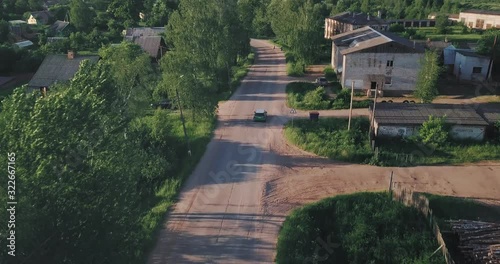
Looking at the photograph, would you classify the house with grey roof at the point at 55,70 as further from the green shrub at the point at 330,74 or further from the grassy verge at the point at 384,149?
the grassy verge at the point at 384,149

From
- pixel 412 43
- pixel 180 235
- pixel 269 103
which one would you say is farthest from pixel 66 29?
pixel 180 235

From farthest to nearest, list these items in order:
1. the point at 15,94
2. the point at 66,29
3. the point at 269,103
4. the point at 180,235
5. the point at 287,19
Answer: the point at 66,29, the point at 287,19, the point at 269,103, the point at 180,235, the point at 15,94

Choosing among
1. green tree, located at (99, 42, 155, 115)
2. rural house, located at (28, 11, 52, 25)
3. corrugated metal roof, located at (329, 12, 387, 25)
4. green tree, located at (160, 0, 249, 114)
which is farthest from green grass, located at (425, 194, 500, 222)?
rural house, located at (28, 11, 52, 25)

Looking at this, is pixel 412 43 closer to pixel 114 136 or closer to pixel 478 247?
pixel 478 247

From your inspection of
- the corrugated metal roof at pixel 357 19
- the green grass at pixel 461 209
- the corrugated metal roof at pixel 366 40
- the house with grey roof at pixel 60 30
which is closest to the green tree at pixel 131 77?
the green grass at pixel 461 209

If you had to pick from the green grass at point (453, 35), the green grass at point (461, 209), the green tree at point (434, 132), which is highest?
the green tree at point (434, 132)

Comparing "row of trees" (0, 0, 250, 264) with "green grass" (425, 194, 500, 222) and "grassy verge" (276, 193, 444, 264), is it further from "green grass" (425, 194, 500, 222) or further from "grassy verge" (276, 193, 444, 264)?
"green grass" (425, 194, 500, 222)
